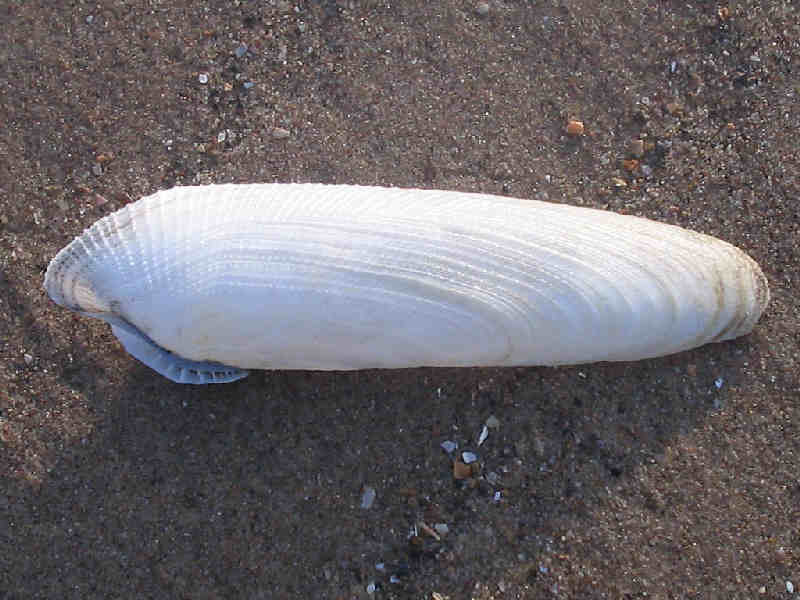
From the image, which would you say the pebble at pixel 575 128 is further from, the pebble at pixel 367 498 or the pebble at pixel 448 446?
the pebble at pixel 367 498

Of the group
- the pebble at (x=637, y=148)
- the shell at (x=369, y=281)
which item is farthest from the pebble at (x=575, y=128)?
the shell at (x=369, y=281)

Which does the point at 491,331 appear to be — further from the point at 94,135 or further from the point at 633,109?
the point at 94,135

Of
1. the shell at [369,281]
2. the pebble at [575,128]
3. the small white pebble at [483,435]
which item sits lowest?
the small white pebble at [483,435]

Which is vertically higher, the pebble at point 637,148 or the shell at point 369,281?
the pebble at point 637,148

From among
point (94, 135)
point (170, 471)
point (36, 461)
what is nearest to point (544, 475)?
point (170, 471)

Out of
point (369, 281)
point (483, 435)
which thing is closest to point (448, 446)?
point (483, 435)

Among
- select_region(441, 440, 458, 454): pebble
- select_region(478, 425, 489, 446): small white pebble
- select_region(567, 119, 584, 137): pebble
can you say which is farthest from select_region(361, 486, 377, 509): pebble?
select_region(567, 119, 584, 137): pebble

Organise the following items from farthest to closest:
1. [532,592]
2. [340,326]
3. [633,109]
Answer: [633,109], [532,592], [340,326]

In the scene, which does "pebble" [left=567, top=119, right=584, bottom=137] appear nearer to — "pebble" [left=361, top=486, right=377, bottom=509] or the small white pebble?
the small white pebble

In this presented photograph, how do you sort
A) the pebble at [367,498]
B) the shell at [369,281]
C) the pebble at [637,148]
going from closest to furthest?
the shell at [369,281]
the pebble at [367,498]
the pebble at [637,148]
